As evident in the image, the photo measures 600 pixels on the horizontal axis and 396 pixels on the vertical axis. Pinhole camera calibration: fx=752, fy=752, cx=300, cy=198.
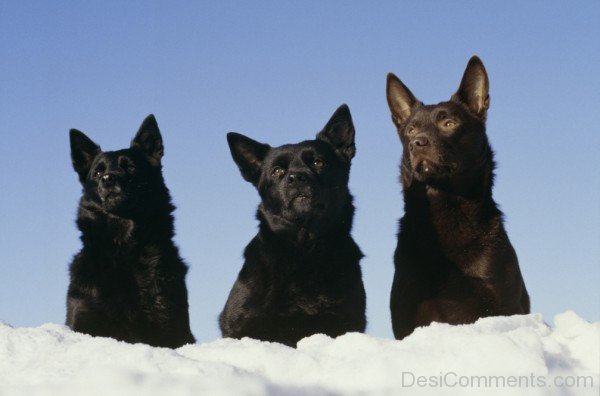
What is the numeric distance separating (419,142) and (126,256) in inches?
135

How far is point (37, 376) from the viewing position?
3.83 meters

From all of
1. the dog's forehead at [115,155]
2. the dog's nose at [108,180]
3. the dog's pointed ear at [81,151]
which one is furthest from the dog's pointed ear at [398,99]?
the dog's pointed ear at [81,151]

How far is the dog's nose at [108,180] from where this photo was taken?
7.86 m

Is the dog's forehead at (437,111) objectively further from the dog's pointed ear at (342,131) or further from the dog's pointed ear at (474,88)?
the dog's pointed ear at (342,131)

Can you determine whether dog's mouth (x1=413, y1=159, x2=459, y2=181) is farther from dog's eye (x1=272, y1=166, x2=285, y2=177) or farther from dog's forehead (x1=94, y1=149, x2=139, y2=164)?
dog's forehead (x1=94, y1=149, x2=139, y2=164)

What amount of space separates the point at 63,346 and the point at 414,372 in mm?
2003

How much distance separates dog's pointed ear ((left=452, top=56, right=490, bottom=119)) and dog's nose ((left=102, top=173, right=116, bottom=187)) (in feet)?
11.7

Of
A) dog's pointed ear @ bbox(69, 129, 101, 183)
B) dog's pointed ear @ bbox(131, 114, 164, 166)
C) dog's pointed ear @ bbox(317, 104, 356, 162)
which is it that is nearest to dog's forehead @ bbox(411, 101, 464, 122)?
dog's pointed ear @ bbox(317, 104, 356, 162)

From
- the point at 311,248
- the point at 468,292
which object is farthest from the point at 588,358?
the point at 311,248

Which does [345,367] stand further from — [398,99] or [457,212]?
[398,99]

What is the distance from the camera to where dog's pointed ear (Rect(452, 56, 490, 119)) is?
707 centimetres

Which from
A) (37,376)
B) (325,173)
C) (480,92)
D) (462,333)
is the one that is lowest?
(37,376)

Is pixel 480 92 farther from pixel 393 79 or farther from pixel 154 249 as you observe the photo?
pixel 154 249

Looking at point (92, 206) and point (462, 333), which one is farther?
point (92, 206)
